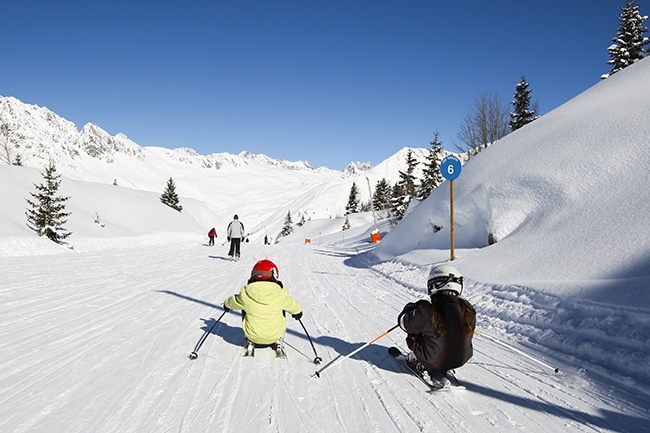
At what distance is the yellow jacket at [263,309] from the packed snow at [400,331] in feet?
1.14

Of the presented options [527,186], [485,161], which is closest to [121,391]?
[527,186]

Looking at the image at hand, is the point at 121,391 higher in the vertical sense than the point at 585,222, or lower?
lower

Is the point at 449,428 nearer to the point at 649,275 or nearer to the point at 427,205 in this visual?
the point at 649,275

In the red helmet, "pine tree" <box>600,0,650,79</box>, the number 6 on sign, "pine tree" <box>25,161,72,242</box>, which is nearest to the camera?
the red helmet

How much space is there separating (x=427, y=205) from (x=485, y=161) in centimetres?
333

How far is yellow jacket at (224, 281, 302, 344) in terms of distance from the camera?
4863 millimetres

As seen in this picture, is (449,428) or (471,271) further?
(471,271)

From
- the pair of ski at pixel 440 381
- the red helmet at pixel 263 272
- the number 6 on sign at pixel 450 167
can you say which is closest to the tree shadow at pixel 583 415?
the pair of ski at pixel 440 381

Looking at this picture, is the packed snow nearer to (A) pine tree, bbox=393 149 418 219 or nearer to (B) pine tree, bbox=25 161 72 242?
(B) pine tree, bbox=25 161 72 242

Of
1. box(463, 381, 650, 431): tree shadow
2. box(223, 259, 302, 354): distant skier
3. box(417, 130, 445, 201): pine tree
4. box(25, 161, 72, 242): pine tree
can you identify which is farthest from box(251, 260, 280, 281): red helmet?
box(417, 130, 445, 201): pine tree

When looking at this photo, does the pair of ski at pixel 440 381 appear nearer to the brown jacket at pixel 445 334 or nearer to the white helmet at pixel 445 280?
the brown jacket at pixel 445 334

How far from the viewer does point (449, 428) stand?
3.31 meters

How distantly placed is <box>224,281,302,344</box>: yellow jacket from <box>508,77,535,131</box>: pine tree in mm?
38106

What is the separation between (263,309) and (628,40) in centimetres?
4111
